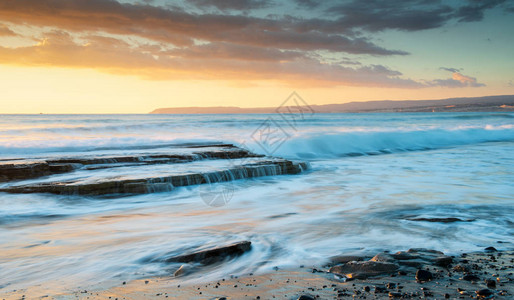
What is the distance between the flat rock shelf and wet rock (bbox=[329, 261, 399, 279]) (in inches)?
206

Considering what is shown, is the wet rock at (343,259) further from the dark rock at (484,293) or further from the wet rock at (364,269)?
the dark rock at (484,293)

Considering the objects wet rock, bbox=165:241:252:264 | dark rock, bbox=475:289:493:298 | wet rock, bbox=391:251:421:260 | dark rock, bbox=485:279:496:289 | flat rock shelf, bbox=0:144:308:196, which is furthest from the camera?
flat rock shelf, bbox=0:144:308:196

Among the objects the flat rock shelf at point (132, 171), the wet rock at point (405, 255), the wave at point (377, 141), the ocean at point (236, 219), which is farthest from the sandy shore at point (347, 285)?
the wave at point (377, 141)

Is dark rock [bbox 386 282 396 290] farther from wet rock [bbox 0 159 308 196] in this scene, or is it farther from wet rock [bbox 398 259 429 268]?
wet rock [bbox 0 159 308 196]

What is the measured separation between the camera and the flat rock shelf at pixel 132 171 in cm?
746

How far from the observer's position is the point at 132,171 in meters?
8.96

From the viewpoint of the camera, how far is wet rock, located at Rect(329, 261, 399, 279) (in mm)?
3314

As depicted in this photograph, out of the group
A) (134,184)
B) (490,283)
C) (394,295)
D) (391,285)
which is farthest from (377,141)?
(394,295)

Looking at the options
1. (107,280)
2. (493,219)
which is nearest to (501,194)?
(493,219)

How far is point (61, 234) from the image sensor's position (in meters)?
5.25

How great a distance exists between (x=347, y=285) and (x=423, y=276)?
677mm

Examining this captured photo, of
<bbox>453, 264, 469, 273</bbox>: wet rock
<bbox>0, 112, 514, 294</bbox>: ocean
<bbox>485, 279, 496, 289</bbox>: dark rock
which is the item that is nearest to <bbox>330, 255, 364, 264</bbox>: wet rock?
<bbox>0, 112, 514, 294</bbox>: ocean

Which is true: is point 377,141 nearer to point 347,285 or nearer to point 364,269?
point 364,269

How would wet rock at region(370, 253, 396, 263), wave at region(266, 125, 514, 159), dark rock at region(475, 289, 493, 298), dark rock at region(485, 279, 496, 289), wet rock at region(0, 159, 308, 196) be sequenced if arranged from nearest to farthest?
dark rock at region(475, 289, 493, 298) < dark rock at region(485, 279, 496, 289) < wet rock at region(370, 253, 396, 263) < wet rock at region(0, 159, 308, 196) < wave at region(266, 125, 514, 159)
